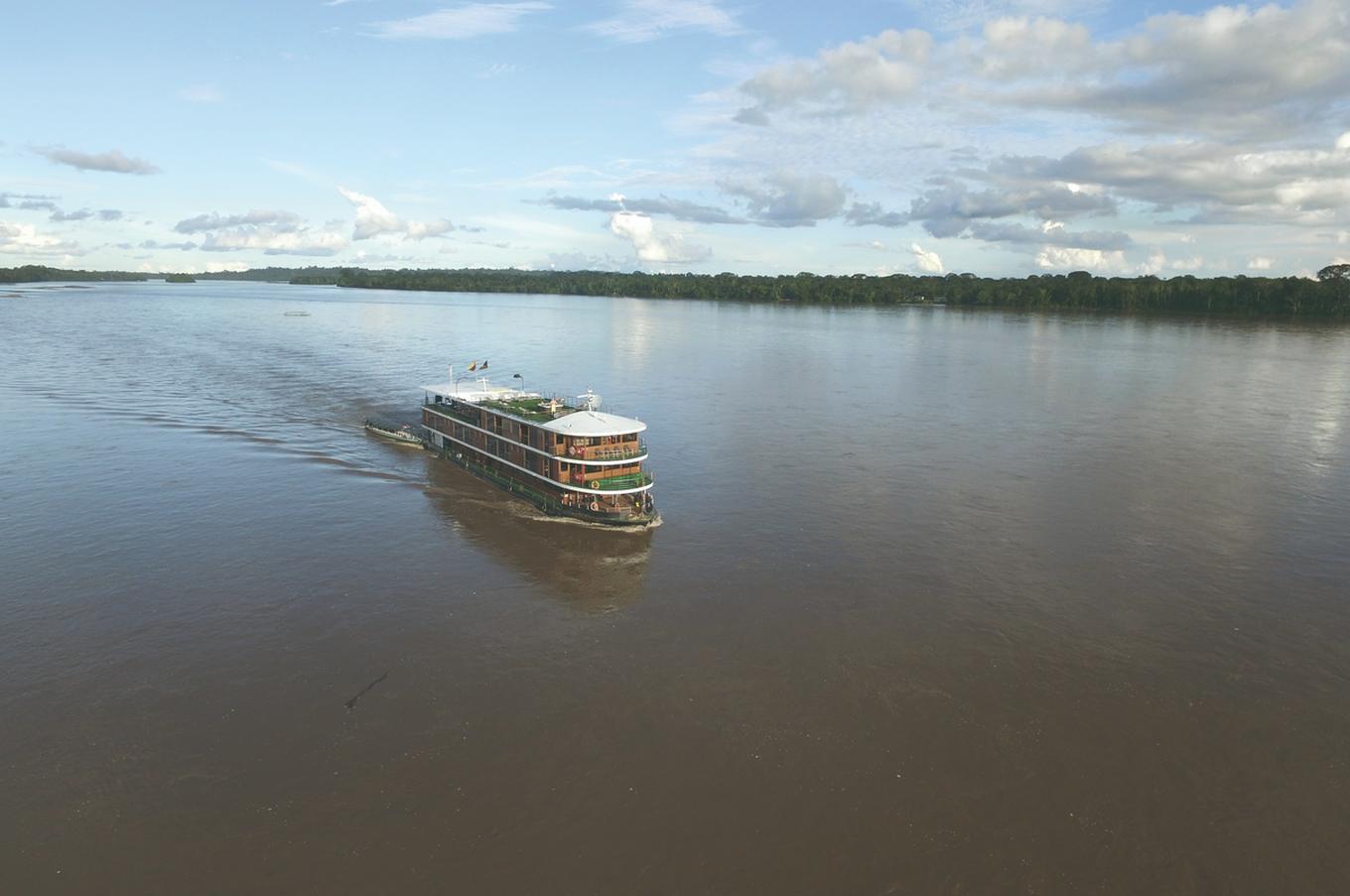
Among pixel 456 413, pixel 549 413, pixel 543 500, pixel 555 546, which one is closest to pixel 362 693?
pixel 555 546

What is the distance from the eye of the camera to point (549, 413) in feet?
201

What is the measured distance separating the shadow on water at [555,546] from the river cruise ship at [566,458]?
1.28 m

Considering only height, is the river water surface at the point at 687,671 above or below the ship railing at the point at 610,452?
below

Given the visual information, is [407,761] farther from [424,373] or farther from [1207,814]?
[424,373]

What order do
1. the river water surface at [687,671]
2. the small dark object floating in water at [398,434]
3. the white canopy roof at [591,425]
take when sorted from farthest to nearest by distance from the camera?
the small dark object floating in water at [398,434]
the white canopy roof at [591,425]
the river water surface at [687,671]

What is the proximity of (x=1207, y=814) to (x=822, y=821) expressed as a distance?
518 inches

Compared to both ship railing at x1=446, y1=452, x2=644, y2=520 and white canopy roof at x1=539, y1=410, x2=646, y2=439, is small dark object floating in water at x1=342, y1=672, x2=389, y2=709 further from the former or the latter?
white canopy roof at x1=539, y1=410, x2=646, y2=439

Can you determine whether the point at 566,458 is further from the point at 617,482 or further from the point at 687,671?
the point at 687,671

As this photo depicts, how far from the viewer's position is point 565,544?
50.3 m

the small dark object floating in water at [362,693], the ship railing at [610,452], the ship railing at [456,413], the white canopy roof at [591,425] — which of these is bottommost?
the small dark object floating in water at [362,693]

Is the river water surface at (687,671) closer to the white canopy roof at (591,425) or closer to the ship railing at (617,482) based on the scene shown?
the ship railing at (617,482)

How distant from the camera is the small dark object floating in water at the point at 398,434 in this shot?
7499 cm

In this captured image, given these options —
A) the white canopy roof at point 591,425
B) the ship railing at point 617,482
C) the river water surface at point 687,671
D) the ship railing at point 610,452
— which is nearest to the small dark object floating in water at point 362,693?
the river water surface at point 687,671

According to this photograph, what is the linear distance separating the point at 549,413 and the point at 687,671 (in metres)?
31.6
